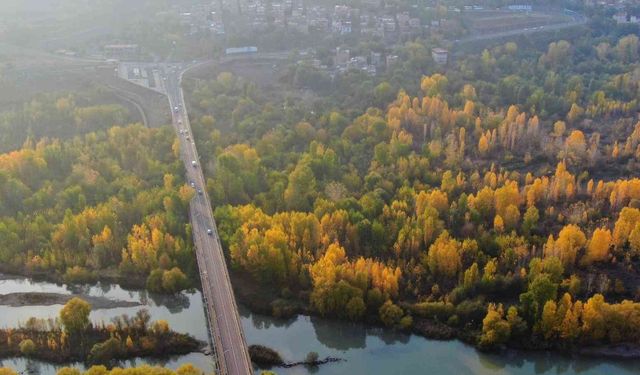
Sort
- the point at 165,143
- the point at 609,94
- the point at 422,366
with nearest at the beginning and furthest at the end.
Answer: the point at 422,366, the point at 165,143, the point at 609,94

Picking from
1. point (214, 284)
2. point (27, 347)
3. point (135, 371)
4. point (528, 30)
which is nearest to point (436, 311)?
point (214, 284)

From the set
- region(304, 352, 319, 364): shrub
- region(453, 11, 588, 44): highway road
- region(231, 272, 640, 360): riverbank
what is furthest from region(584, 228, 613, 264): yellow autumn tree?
region(453, 11, 588, 44): highway road

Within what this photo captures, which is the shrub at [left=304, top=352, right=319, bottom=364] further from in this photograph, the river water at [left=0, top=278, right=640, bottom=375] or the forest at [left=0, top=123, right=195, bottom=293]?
the forest at [left=0, top=123, right=195, bottom=293]

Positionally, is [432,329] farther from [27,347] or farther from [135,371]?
[27,347]

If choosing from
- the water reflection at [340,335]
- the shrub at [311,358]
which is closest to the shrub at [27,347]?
the shrub at [311,358]

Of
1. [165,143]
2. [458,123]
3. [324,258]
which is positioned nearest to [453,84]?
[458,123]

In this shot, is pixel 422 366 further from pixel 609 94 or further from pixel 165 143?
pixel 609 94
